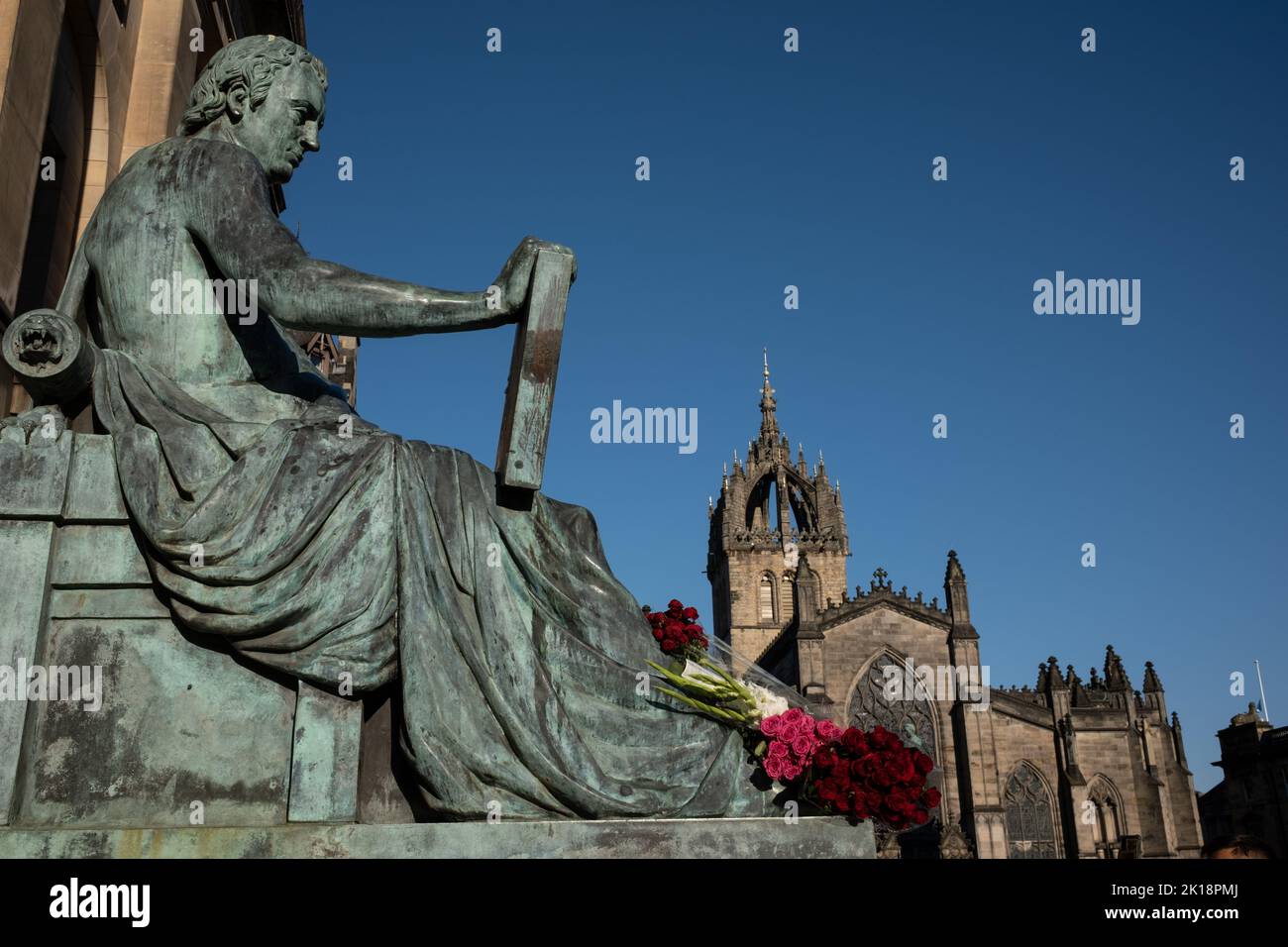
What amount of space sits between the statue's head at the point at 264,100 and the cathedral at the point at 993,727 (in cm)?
3672

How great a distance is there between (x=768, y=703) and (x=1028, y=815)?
4476 centimetres

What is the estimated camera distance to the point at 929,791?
10.2ft

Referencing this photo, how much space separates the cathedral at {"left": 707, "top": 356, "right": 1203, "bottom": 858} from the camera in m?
41.8

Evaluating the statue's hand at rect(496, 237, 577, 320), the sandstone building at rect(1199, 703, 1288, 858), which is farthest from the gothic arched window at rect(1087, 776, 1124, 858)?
the statue's hand at rect(496, 237, 577, 320)

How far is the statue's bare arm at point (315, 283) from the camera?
3012 mm

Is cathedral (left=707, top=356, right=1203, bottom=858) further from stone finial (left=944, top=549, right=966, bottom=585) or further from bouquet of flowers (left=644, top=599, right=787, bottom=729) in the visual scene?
bouquet of flowers (left=644, top=599, right=787, bottom=729)

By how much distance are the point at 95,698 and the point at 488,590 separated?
1080 millimetres

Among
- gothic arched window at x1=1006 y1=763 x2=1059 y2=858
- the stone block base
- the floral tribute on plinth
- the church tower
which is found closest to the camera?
the stone block base

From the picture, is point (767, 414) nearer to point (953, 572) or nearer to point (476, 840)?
point (953, 572)

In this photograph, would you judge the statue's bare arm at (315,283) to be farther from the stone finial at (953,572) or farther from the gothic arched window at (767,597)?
the gothic arched window at (767,597)

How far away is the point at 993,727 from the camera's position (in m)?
44.2

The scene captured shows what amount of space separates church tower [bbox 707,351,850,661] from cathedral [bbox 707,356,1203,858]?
6663mm

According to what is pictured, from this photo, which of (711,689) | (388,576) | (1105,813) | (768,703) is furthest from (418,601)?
(1105,813)
